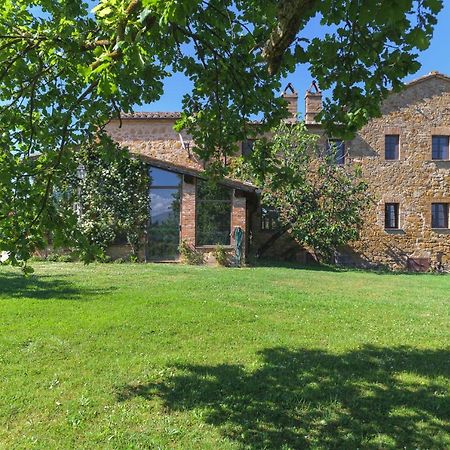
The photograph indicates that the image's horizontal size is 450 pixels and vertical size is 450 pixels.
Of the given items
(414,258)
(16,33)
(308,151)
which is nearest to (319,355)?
(16,33)

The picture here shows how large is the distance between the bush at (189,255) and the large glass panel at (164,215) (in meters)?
0.42

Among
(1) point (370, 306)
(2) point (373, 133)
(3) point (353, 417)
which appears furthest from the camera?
(2) point (373, 133)

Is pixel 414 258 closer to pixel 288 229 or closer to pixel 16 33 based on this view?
pixel 288 229

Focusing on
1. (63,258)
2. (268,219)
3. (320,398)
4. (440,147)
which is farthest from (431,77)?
(320,398)

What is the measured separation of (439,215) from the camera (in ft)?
69.2

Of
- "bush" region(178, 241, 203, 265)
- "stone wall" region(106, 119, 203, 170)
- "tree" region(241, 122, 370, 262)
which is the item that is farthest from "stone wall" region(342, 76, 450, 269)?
"bush" region(178, 241, 203, 265)

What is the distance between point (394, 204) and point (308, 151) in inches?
196

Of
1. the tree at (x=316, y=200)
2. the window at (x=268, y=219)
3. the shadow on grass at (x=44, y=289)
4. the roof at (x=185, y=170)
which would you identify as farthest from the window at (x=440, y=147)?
the shadow on grass at (x=44, y=289)

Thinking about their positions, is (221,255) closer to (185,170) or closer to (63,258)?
(185,170)

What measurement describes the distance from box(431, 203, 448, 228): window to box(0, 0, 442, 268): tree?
59.9ft

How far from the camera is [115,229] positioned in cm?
1611

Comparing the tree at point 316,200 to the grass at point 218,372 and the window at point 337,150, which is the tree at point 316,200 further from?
the grass at point 218,372

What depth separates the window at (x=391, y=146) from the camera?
21094 mm

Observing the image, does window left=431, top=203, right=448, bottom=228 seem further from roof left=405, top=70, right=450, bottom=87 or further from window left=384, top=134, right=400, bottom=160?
roof left=405, top=70, right=450, bottom=87
